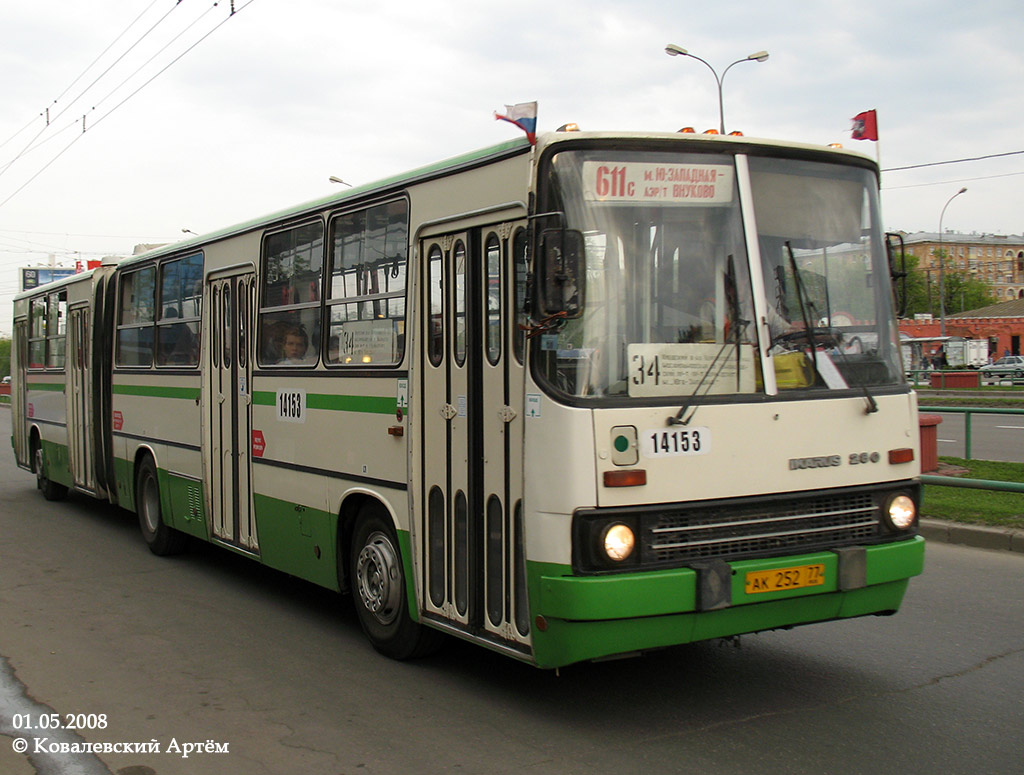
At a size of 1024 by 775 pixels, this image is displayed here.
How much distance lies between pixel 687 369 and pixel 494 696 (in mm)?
2108

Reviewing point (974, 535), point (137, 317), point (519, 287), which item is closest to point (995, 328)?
point (974, 535)

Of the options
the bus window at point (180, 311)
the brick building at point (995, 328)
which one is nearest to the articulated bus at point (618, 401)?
the bus window at point (180, 311)

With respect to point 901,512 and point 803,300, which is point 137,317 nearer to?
point 803,300

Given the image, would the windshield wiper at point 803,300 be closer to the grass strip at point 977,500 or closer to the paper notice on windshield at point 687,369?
the paper notice on windshield at point 687,369

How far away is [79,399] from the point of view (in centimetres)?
1329

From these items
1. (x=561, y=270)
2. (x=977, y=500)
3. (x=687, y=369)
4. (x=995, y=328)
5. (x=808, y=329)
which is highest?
(x=995, y=328)

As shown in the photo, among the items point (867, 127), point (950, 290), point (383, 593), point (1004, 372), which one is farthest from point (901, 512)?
point (950, 290)

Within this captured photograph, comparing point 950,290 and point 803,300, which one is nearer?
point 803,300

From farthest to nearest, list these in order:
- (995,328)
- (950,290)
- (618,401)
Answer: (950,290)
(995,328)
(618,401)

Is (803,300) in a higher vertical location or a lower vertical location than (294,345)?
higher

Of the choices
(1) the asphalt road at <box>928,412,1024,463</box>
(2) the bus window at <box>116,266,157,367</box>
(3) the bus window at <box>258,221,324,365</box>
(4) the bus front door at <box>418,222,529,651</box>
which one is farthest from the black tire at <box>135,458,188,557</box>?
(1) the asphalt road at <box>928,412,1024,463</box>

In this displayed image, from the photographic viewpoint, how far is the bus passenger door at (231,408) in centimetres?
872

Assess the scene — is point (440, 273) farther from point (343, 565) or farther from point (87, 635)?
point (87, 635)

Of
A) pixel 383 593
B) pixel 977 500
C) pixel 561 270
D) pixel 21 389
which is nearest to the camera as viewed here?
pixel 561 270
